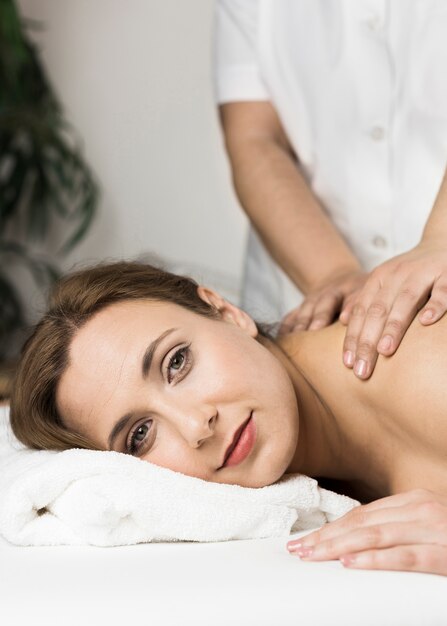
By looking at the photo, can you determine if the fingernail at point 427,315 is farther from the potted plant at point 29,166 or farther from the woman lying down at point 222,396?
the potted plant at point 29,166

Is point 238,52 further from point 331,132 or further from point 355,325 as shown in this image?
point 355,325

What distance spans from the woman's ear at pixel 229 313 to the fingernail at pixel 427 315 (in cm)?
31

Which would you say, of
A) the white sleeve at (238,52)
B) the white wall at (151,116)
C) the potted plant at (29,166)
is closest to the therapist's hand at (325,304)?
the white sleeve at (238,52)

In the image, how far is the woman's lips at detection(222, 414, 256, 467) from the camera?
1.51m

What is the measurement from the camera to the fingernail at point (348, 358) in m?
1.66

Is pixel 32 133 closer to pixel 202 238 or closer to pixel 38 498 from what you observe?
pixel 202 238

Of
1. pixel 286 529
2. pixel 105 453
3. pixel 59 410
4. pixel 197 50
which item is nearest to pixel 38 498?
pixel 105 453

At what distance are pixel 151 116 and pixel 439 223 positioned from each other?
8.00ft

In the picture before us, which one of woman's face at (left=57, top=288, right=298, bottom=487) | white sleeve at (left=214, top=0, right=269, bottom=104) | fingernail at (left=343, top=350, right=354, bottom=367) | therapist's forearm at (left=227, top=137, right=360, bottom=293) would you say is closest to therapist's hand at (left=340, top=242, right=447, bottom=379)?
fingernail at (left=343, top=350, right=354, bottom=367)

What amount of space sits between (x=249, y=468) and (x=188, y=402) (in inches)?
5.1

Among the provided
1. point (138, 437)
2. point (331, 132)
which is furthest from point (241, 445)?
point (331, 132)

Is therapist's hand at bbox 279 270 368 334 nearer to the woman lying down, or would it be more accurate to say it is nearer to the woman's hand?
the woman lying down

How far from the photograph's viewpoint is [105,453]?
1.49m

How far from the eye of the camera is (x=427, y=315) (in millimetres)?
1558
